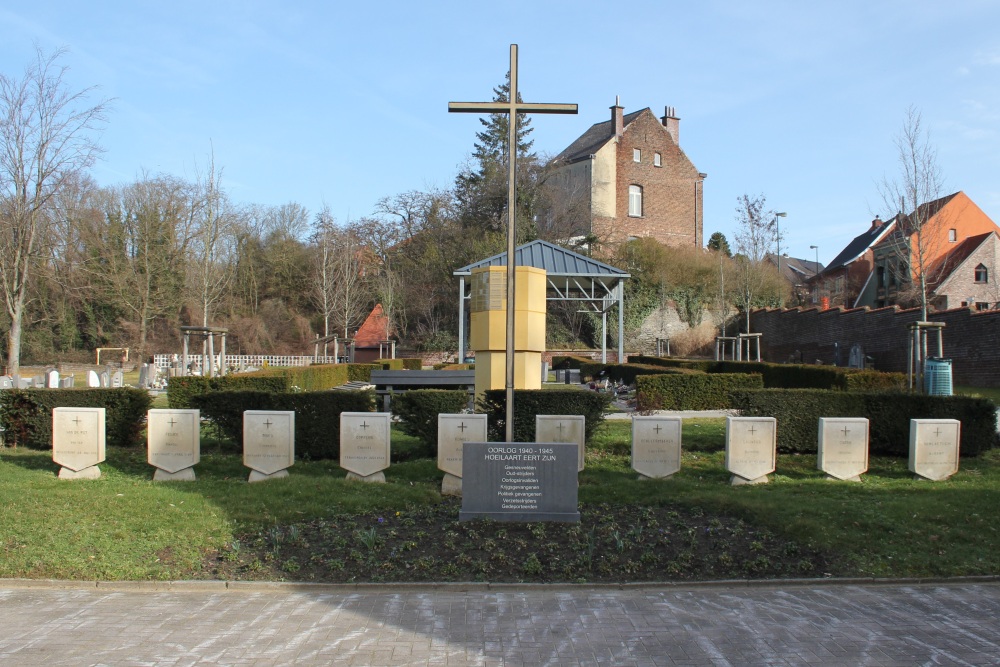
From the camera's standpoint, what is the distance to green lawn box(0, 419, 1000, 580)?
6.73 meters

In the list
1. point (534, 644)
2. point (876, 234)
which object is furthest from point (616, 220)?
point (534, 644)

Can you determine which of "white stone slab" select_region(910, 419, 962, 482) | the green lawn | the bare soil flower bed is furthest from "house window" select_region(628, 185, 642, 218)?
the bare soil flower bed

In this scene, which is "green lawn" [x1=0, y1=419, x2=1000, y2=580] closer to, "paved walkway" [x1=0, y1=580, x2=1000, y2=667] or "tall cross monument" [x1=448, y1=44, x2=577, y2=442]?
"paved walkway" [x1=0, y1=580, x2=1000, y2=667]

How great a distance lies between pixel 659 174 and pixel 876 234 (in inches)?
656

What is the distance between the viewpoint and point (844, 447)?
10.0 metres

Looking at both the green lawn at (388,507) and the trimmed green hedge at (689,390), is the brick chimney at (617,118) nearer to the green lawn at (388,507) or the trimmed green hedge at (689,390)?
the trimmed green hedge at (689,390)

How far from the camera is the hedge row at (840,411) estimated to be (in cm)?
1158

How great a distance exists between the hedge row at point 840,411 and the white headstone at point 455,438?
4.40 m

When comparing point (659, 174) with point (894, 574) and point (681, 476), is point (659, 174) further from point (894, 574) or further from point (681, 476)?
point (894, 574)

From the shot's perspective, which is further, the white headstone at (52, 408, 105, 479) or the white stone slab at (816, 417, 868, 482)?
the white stone slab at (816, 417, 868, 482)

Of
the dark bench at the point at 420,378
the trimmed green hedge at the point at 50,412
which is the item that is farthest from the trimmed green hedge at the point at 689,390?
the trimmed green hedge at the point at 50,412

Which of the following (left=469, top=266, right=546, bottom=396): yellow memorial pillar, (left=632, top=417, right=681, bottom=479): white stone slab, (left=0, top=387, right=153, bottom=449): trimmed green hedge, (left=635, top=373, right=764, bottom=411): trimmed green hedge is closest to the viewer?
(left=632, top=417, right=681, bottom=479): white stone slab

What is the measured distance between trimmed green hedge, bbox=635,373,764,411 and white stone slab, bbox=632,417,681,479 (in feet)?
25.3

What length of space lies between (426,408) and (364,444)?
68.1 inches
